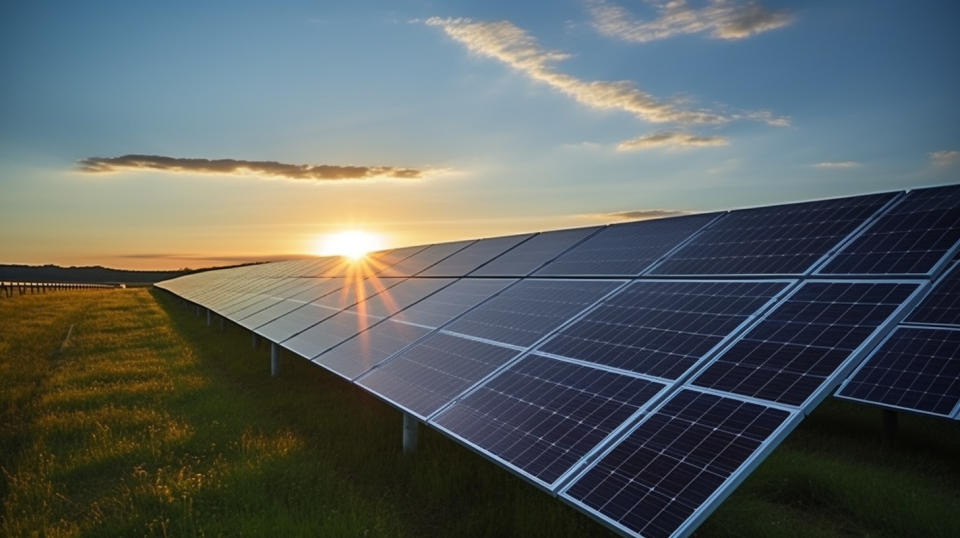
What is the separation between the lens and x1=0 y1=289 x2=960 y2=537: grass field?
25.0ft

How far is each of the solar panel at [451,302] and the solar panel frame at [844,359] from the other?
5.94 m

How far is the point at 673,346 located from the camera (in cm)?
751

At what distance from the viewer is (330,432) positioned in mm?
11297

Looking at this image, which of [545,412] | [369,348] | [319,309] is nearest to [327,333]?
[369,348]

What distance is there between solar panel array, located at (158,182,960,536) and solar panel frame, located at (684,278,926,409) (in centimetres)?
2

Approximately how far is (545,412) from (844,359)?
3131 mm

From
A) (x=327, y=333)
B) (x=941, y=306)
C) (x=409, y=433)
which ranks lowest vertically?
(x=409, y=433)

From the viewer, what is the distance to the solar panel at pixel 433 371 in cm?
855

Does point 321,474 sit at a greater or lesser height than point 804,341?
lesser

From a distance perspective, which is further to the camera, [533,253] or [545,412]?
[533,253]

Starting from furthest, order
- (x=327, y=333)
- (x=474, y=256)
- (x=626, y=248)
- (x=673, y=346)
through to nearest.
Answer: (x=474, y=256) < (x=327, y=333) < (x=626, y=248) < (x=673, y=346)

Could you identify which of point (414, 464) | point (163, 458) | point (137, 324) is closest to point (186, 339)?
point (137, 324)

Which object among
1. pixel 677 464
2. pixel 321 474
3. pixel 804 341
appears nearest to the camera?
pixel 677 464

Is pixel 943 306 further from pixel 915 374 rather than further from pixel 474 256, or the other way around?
pixel 474 256
